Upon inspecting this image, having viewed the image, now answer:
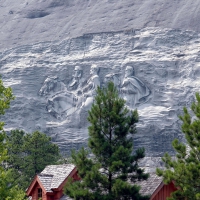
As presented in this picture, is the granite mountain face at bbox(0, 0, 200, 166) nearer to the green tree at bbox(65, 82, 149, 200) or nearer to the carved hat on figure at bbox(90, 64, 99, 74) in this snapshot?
the carved hat on figure at bbox(90, 64, 99, 74)

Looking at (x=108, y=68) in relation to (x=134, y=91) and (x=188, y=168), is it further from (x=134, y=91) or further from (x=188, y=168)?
(x=188, y=168)

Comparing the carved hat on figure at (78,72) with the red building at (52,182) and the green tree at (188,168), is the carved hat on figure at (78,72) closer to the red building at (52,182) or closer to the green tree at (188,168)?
the red building at (52,182)

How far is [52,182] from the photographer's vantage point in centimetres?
2475

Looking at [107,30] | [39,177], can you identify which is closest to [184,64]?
[107,30]

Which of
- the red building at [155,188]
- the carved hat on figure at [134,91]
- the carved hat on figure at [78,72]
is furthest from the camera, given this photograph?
the carved hat on figure at [78,72]

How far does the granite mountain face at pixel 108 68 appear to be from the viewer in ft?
271

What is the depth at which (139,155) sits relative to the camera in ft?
70.4

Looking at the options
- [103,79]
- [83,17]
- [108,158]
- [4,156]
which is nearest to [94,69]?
[103,79]

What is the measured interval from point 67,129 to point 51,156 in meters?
48.8

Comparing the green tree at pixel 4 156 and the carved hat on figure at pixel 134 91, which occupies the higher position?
the carved hat on figure at pixel 134 91

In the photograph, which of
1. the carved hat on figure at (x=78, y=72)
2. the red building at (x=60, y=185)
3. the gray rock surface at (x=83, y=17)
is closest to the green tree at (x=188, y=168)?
the red building at (x=60, y=185)

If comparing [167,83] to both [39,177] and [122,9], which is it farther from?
[39,177]

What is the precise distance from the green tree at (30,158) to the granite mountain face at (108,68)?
4015cm

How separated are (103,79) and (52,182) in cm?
6356
